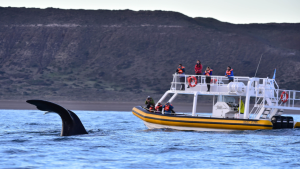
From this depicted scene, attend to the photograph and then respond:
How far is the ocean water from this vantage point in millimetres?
13938

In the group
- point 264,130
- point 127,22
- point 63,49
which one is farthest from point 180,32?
point 264,130

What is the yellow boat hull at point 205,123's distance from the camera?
21.6 m

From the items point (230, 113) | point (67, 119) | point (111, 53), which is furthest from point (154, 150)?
point (111, 53)

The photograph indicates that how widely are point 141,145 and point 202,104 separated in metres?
45.4

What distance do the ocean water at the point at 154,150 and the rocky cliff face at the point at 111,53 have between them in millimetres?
44083

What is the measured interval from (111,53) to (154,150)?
250ft

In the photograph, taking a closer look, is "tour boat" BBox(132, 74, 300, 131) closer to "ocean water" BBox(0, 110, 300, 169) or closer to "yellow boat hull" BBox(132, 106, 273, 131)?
"yellow boat hull" BBox(132, 106, 273, 131)

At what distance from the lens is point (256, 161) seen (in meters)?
14.8

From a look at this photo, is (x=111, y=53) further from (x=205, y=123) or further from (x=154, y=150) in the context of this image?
(x=154, y=150)

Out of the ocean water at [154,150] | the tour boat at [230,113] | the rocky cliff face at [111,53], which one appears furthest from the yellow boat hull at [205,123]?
the rocky cliff face at [111,53]

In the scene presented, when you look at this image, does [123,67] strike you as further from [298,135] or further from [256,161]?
[256,161]

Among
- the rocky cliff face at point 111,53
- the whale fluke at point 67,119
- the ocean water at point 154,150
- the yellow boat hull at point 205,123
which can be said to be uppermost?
the rocky cliff face at point 111,53

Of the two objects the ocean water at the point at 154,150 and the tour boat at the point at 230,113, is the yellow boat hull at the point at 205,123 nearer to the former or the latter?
the tour boat at the point at 230,113

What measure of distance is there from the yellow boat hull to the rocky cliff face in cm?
4152
